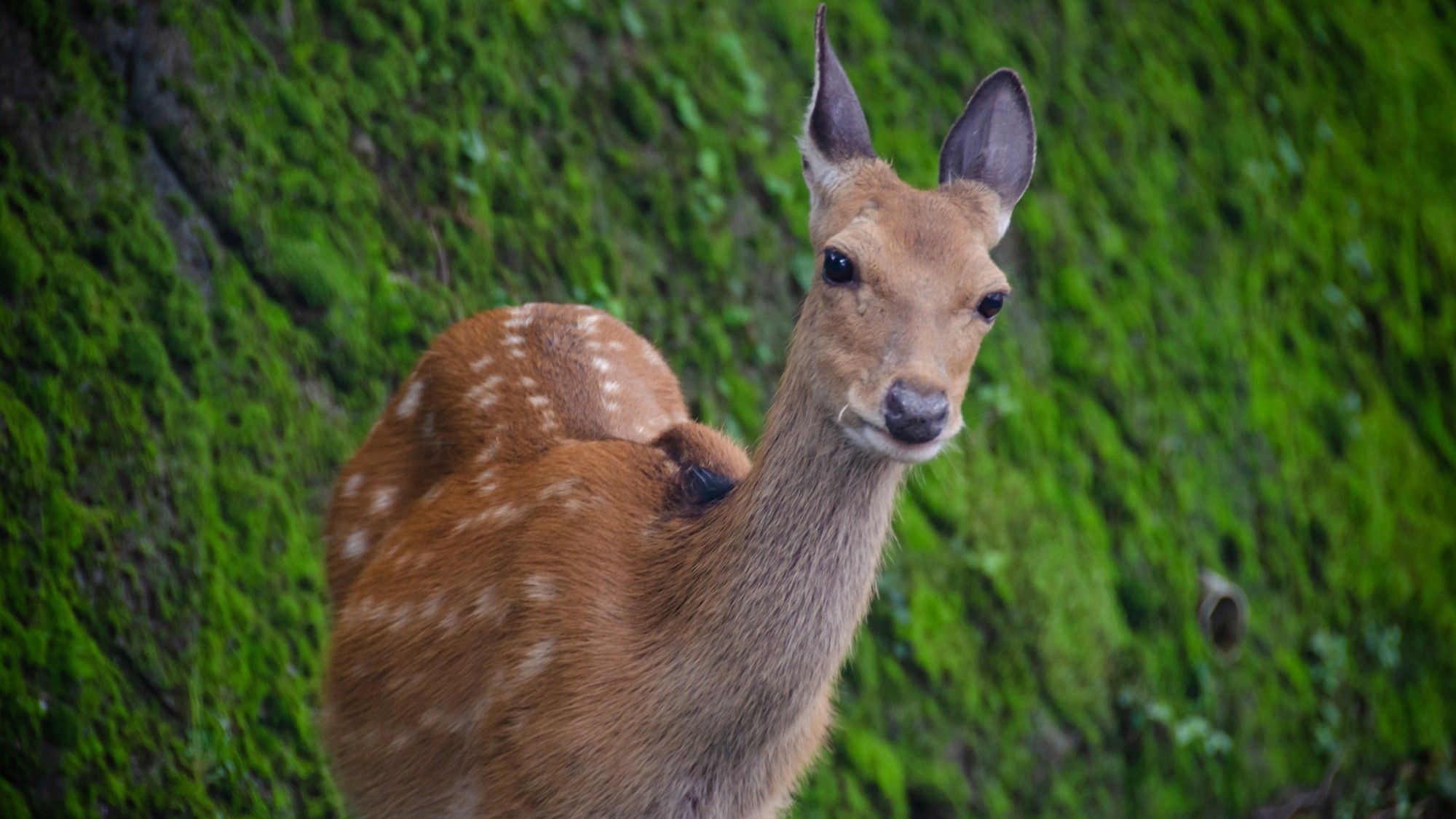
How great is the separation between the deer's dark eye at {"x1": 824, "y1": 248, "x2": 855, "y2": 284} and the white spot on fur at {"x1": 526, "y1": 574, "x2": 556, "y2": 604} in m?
1.01

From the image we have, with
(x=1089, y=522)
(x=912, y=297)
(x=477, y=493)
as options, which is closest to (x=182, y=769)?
(x=477, y=493)

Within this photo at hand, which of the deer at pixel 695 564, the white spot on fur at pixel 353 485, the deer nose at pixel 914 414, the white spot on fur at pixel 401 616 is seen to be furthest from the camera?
the white spot on fur at pixel 353 485

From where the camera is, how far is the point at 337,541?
465cm

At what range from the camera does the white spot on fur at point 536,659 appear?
12.0 ft

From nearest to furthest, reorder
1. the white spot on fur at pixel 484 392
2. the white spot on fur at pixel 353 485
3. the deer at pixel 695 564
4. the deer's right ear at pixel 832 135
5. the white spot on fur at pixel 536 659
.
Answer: the deer at pixel 695 564 → the white spot on fur at pixel 536 659 → the deer's right ear at pixel 832 135 → the white spot on fur at pixel 484 392 → the white spot on fur at pixel 353 485

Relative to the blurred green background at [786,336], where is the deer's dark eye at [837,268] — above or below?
above

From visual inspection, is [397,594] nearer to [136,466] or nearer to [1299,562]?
[136,466]

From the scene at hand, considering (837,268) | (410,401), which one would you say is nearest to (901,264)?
(837,268)

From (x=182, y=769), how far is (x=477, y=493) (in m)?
1.22

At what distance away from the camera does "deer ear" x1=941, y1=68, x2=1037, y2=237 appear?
13.0ft

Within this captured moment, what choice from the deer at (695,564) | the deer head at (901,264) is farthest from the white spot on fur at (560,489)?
the deer head at (901,264)

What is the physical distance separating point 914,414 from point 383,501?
1.93m

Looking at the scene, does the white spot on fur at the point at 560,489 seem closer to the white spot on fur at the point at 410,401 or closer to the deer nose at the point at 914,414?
the white spot on fur at the point at 410,401

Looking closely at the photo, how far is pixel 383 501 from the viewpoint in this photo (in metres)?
4.54
